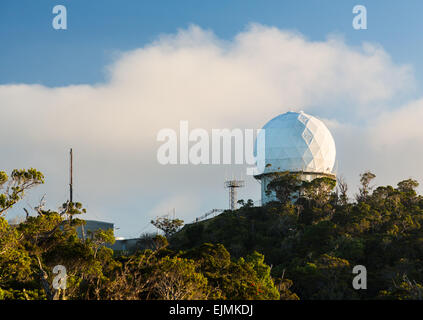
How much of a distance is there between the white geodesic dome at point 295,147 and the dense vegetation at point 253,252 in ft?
8.48

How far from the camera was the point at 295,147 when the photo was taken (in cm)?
5559

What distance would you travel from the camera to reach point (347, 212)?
4831 cm

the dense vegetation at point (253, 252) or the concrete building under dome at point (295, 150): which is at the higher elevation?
the concrete building under dome at point (295, 150)

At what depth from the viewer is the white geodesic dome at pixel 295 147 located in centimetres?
5559

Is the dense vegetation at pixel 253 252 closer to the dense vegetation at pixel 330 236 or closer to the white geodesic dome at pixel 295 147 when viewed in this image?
the dense vegetation at pixel 330 236

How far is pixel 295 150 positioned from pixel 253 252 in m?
16.6

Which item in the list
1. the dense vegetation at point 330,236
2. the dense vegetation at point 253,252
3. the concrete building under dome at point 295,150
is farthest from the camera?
the concrete building under dome at point 295,150

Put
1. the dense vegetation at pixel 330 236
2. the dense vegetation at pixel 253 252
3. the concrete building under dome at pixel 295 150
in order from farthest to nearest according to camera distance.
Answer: the concrete building under dome at pixel 295 150 < the dense vegetation at pixel 330 236 < the dense vegetation at pixel 253 252

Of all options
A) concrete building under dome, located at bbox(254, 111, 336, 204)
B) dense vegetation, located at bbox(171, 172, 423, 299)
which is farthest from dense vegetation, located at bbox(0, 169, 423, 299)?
concrete building under dome, located at bbox(254, 111, 336, 204)

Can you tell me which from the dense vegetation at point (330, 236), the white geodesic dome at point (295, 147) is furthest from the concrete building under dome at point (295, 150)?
the dense vegetation at point (330, 236)

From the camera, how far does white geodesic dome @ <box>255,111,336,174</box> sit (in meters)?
55.6

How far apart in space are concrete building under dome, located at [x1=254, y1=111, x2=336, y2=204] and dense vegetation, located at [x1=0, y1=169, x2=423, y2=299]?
2401mm

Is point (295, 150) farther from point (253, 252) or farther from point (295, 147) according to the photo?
point (253, 252)

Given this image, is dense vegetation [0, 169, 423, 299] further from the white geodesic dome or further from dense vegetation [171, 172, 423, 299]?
the white geodesic dome
